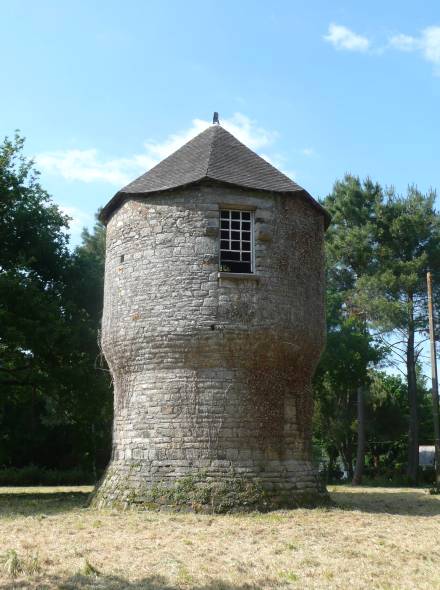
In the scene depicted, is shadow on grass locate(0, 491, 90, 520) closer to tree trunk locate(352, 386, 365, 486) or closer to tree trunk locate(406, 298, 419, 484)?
tree trunk locate(352, 386, 365, 486)

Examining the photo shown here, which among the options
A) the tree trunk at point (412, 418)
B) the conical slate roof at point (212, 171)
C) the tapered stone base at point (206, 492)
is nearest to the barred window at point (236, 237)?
the conical slate roof at point (212, 171)

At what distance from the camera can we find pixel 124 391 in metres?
14.1

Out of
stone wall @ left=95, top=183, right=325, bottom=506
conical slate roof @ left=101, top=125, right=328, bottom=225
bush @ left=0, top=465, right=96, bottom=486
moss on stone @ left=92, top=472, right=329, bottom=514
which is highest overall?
conical slate roof @ left=101, top=125, right=328, bottom=225

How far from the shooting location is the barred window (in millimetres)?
13922

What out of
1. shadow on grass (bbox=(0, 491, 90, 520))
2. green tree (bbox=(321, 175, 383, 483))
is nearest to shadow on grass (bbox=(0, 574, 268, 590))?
shadow on grass (bbox=(0, 491, 90, 520))

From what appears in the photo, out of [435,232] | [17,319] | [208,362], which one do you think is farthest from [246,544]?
[435,232]

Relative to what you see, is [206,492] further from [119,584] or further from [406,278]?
[406,278]

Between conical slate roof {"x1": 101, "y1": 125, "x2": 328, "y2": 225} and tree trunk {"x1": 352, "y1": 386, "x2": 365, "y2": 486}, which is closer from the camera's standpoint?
conical slate roof {"x1": 101, "y1": 125, "x2": 328, "y2": 225}

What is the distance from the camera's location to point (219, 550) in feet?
29.4

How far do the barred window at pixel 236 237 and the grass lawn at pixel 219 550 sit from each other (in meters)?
5.31

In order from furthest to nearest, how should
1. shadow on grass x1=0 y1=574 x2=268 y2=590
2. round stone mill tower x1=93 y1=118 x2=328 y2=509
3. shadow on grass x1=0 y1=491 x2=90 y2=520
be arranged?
1. shadow on grass x1=0 y1=491 x2=90 y2=520
2. round stone mill tower x1=93 y1=118 x2=328 y2=509
3. shadow on grass x1=0 y1=574 x2=268 y2=590

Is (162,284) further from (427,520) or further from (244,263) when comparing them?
(427,520)

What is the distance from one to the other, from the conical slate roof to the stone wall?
0.23 metres

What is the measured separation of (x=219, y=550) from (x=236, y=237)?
6950 mm
